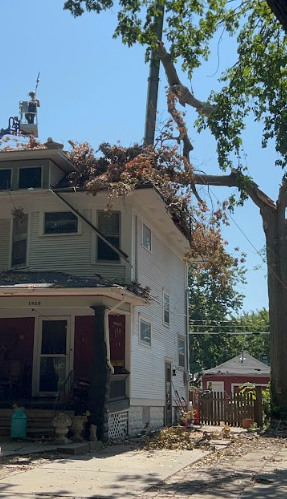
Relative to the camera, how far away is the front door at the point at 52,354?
14.8m

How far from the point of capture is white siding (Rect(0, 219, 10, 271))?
1576 centimetres

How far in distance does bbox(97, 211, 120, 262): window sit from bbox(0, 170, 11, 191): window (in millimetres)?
2872

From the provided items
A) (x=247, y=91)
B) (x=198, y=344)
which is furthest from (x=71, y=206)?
(x=198, y=344)

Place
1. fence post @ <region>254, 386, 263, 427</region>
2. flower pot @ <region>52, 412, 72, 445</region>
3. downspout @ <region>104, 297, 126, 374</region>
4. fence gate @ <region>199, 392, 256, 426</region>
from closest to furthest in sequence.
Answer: flower pot @ <region>52, 412, 72, 445</region>
downspout @ <region>104, 297, 126, 374</region>
fence post @ <region>254, 386, 263, 427</region>
fence gate @ <region>199, 392, 256, 426</region>

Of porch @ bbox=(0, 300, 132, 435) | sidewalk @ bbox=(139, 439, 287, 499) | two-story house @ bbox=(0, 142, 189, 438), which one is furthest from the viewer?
two-story house @ bbox=(0, 142, 189, 438)

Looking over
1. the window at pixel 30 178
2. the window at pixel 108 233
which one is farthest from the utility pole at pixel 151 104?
the window at pixel 30 178

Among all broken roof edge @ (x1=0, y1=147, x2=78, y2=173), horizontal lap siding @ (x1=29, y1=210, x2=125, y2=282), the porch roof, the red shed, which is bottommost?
the red shed

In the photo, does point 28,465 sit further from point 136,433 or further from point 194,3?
point 194,3

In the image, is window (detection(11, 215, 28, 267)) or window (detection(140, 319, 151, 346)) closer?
window (detection(11, 215, 28, 267))

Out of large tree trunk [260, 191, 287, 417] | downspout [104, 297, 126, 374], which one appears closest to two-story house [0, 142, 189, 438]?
downspout [104, 297, 126, 374]

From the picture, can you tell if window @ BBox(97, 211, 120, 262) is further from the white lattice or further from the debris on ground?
the debris on ground

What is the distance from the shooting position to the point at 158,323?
17672 millimetres

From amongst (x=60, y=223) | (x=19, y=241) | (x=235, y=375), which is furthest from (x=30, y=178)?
(x=235, y=375)

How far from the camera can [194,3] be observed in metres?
12.7
